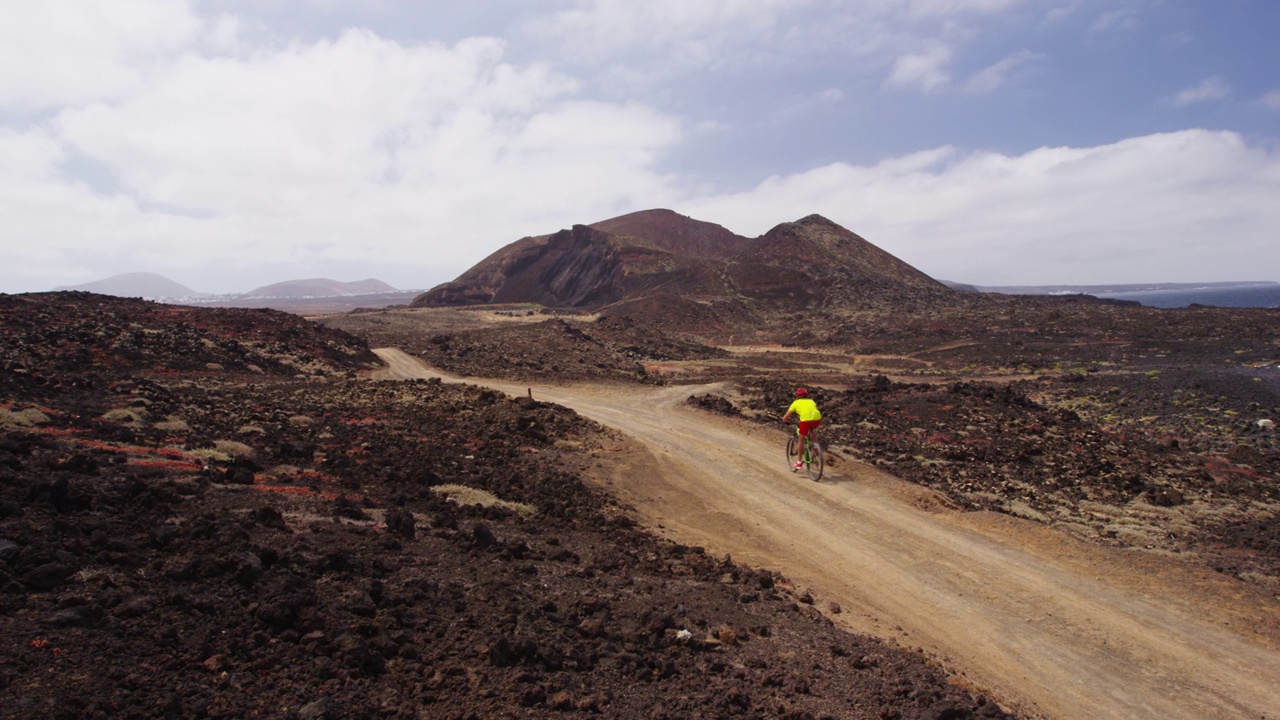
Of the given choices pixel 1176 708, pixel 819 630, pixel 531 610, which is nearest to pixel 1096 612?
pixel 1176 708

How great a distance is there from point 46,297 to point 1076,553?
38442mm

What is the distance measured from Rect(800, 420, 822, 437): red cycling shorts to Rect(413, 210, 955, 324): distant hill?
49.1m

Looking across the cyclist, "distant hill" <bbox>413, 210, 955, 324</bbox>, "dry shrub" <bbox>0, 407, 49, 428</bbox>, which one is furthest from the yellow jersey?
"distant hill" <bbox>413, 210, 955, 324</bbox>

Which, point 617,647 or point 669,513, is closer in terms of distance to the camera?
point 617,647

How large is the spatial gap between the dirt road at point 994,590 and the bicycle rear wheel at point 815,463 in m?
0.31

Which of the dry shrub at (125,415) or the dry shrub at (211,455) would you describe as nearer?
the dry shrub at (211,455)

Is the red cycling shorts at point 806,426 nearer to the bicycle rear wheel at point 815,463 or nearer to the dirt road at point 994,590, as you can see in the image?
the bicycle rear wheel at point 815,463

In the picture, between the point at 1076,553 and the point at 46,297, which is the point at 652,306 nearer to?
the point at 46,297

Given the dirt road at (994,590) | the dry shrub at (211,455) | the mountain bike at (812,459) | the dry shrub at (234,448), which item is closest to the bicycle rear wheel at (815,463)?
the mountain bike at (812,459)

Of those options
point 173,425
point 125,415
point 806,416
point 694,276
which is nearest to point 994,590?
point 806,416

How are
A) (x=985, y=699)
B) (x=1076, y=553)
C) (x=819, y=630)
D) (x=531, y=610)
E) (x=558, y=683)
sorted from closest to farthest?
1. (x=558, y=683)
2. (x=985, y=699)
3. (x=531, y=610)
4. (x=819, y=630)
5. (x=1076, y=553)

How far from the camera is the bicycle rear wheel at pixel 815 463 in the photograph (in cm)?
1381

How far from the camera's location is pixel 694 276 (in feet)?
262

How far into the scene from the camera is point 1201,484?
14.0m
